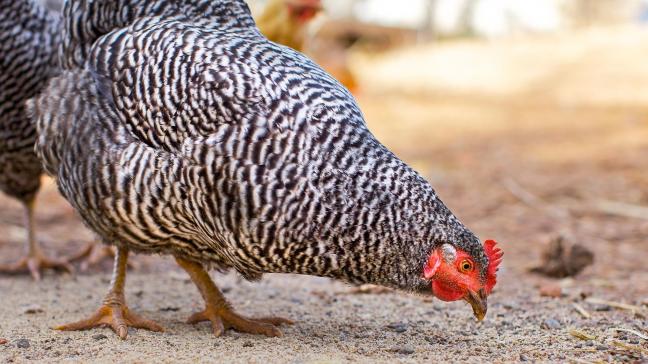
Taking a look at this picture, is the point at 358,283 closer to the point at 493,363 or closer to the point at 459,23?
the point at 493,363

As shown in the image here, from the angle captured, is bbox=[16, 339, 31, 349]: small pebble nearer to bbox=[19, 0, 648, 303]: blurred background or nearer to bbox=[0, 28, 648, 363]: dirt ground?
bbox=[0, 28, 648, 363]: dirt ground

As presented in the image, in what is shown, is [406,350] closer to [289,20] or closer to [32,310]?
[32,310]

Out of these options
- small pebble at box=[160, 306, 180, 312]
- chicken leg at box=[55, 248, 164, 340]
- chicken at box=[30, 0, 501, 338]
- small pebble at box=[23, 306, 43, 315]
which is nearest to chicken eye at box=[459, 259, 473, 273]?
chicken at box=[30, 0, 501, 338]

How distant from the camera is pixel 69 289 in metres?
5.54

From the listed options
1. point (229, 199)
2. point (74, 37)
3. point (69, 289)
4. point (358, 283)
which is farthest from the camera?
point (69, 289)

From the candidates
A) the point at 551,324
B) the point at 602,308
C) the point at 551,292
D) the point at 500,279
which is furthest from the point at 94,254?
the point at 602,308

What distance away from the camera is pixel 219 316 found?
4332 mm

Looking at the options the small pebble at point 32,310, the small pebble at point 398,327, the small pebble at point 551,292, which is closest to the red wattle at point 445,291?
the small pebble at point 398,327

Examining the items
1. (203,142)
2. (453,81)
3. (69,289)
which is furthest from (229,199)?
(453,81)

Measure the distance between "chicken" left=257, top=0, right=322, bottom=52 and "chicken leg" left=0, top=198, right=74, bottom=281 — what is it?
305 cm

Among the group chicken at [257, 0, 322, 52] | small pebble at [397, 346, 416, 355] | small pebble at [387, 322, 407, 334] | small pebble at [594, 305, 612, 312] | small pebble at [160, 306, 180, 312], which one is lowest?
small pebble at [160, 306, 180, 312]

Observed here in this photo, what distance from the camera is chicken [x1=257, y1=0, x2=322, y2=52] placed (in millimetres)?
7941

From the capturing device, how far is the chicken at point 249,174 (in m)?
3.54

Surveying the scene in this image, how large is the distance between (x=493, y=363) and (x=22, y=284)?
369cm
